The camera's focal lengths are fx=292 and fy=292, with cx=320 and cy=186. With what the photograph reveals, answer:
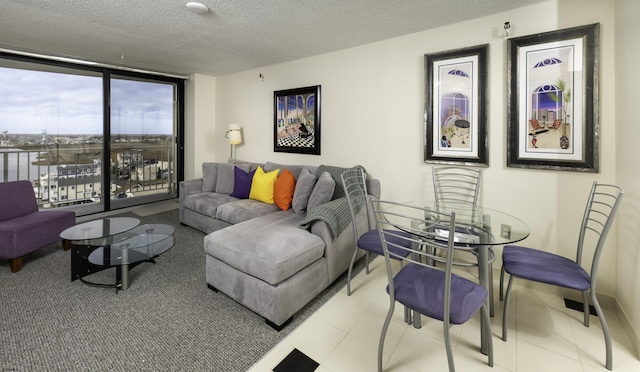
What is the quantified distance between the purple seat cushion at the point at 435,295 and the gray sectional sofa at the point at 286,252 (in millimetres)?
740

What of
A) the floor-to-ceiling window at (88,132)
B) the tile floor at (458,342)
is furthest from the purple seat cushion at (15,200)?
the tile floor at (458,342)

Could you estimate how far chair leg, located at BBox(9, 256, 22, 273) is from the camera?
2678mm

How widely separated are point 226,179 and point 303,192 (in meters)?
1.60

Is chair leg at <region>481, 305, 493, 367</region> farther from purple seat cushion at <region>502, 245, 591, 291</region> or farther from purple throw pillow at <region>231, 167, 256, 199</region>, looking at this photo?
purple throw pillow at <region>231, 167, 256, 199</region>

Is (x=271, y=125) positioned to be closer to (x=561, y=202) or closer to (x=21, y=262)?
(x=21, y=262)

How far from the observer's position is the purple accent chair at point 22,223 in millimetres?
2631

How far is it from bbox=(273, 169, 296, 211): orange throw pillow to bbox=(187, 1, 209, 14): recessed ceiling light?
1.77 meters

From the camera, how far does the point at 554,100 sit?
231 cm

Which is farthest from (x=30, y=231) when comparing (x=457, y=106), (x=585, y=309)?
(x=585, y=309)

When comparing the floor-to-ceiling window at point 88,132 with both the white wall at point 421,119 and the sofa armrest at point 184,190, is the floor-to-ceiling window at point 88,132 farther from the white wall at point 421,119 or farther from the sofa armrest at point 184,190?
the white wall at point 421,119

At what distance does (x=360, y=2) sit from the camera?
2.35 metres

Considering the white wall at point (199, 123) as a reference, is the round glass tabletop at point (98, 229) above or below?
below

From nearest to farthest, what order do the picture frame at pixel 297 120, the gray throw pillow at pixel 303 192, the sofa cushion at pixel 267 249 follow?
the sofa cushion at pixel 267 249 < the gray throw pillow at pixel 303 192 < the picture frame at pixel 297 120

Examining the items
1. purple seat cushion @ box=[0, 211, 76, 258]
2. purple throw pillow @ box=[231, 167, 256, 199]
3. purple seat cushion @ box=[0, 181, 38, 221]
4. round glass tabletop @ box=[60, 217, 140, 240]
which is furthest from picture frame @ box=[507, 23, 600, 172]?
purple seat cushion @ box=[0, 181, 38, 221]
